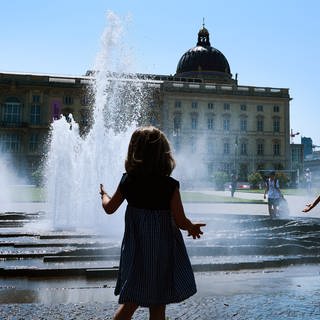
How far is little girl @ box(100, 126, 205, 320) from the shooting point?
276cm

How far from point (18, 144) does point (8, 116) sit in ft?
14.2

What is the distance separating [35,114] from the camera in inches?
2474

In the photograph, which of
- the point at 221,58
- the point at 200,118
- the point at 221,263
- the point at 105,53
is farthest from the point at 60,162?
the point at 221,58

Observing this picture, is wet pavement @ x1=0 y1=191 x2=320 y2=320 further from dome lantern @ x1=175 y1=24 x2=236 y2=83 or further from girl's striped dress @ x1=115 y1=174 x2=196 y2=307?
dome lantern @ x1=175 y1=24 x2=236 y2=83

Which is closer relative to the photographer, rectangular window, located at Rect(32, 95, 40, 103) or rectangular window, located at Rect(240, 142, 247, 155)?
rectangular window, located at Rect(32, 95, 40, 103)

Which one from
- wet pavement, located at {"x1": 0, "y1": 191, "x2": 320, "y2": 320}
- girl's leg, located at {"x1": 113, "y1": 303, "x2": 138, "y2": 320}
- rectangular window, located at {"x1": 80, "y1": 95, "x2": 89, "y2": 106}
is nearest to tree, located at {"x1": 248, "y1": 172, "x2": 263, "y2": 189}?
rectangular window, located at {"x1": 80, "y1": 95, "x2": 89, "y2": 106}

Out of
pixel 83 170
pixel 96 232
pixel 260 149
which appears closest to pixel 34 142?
pixel 260 149

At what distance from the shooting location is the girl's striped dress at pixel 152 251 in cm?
276

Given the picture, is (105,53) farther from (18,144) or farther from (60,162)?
(18,144)

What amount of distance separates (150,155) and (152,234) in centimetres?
51

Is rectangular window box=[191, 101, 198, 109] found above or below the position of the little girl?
above

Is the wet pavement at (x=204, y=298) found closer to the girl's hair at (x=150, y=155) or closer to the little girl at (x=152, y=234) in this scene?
the little girl at (x=152, y=234)

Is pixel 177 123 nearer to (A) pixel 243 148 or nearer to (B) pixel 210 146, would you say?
(B) pixel 210 146

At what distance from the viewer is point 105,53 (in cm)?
1816
